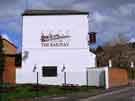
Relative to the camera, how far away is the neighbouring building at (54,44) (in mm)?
58625

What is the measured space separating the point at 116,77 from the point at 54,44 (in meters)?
9.84

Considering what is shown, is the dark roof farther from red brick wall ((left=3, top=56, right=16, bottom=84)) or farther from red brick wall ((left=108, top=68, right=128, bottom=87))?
red brick wall ((left=108, top=68, right=128, bottom=87))

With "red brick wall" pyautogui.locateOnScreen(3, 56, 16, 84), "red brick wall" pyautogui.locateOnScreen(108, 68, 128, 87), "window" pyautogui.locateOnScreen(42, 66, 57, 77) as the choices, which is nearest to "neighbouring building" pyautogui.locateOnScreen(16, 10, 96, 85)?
"window" pyautogui.locateOnScreen(42, 66, 57, 77)

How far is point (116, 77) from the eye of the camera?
187 feet

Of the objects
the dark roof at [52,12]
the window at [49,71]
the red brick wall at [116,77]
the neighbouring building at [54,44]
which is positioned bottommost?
the red brick wall at [116,77]

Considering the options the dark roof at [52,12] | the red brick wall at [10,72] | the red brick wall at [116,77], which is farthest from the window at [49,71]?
the red brick wall at [116,77]

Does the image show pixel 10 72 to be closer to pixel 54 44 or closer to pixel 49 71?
pixel 49 71

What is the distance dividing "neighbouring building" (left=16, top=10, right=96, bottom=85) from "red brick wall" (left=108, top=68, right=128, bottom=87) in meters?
3.96

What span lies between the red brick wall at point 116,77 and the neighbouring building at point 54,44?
3958 millimetres

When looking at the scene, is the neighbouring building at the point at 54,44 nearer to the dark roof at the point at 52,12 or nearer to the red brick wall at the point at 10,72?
the dark roof at the point at 52,12

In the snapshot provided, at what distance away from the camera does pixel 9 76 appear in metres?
57.2

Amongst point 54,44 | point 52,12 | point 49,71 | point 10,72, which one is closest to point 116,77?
point 49,71

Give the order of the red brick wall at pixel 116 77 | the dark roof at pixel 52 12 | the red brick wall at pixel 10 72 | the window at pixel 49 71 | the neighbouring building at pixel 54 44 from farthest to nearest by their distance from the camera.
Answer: the dark roof at pixel 52 12 → the neighbouring building at pixel 54 44 → the window at pixel 49 71 → the red brick wall at pixel 10 72 → the red brick wall at pixel 116 77

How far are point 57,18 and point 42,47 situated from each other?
4495 millimetres
